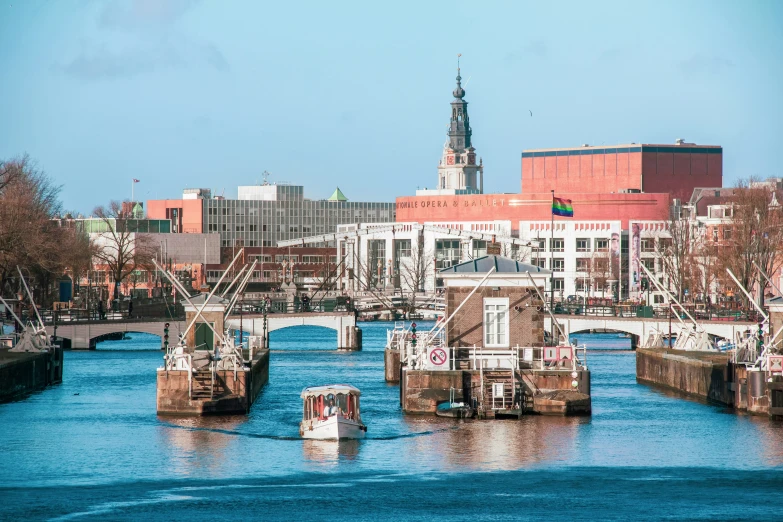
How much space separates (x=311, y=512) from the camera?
48812 millimetres

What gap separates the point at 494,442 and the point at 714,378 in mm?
22266

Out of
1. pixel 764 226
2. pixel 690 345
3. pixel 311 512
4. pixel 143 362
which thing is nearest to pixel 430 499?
pixel 311 512

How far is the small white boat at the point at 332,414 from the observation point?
62.6 metres

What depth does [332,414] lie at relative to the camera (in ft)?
205

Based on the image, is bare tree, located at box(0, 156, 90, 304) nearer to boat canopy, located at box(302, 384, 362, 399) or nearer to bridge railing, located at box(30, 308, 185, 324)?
bridge railing, located at box(30, 308, 185, 324)

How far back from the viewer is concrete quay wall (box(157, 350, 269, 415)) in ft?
224

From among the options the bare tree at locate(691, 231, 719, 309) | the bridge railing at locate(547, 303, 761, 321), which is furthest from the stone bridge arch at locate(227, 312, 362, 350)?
the bare tree at locate(691, 231, 719, 309)

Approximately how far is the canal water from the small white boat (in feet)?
2.25

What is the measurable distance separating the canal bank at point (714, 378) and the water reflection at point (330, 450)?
19.3m

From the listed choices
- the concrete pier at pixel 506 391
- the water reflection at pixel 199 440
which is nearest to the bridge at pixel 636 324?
the concrete pier at pixel 506 391

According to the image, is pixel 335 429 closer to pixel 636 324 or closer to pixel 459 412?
pixel 459 412

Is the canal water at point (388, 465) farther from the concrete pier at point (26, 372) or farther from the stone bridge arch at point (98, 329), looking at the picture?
the stone bridge arch at point (98, 329)

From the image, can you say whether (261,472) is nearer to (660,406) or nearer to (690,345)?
(660,406)

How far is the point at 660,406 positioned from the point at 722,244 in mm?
76910
